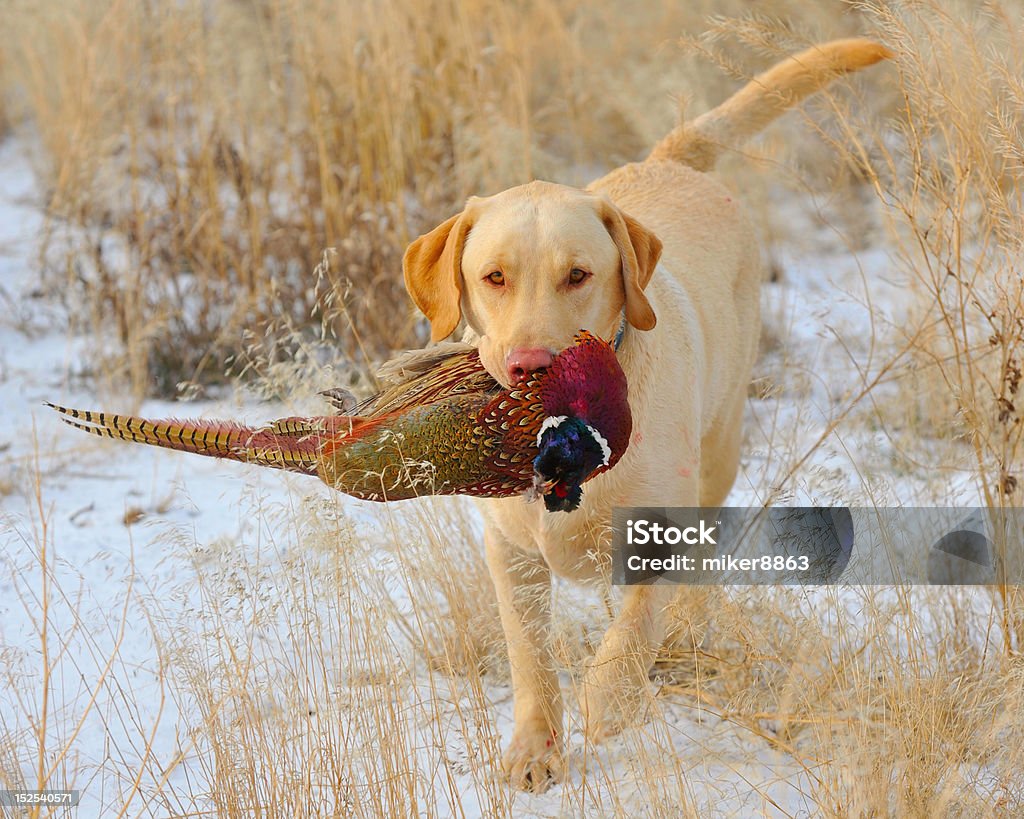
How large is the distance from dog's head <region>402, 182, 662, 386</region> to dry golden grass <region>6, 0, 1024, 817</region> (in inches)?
20.9

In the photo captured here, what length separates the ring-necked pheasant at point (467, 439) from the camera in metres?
2.21

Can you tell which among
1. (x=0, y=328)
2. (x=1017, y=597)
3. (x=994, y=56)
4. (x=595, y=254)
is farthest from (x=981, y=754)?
(x=0, y=328)

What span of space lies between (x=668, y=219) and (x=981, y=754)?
1.86 m

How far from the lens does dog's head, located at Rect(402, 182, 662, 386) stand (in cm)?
238

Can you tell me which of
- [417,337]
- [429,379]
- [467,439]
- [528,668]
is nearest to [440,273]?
[429,379]

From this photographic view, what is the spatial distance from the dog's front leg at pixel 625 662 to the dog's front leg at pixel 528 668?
0.18m

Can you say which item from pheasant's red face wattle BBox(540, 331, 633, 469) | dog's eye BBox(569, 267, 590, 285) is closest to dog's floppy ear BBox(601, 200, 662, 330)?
dog's eye BBox(569, 267, 590, 285)

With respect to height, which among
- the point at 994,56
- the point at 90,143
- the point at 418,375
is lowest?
the point at 418,375

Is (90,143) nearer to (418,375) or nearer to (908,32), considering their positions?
(418,375)

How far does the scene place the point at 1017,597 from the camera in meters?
2.64

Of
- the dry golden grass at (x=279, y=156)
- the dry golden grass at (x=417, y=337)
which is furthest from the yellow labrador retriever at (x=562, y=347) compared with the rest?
A: the dry golden grass at (x=279, y=156)

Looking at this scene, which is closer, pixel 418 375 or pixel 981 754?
pixel 981 754

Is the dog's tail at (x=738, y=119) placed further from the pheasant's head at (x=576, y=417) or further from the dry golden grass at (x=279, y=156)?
the pheasant's head at (x=576, y=417)

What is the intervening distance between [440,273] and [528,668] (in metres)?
0.96
